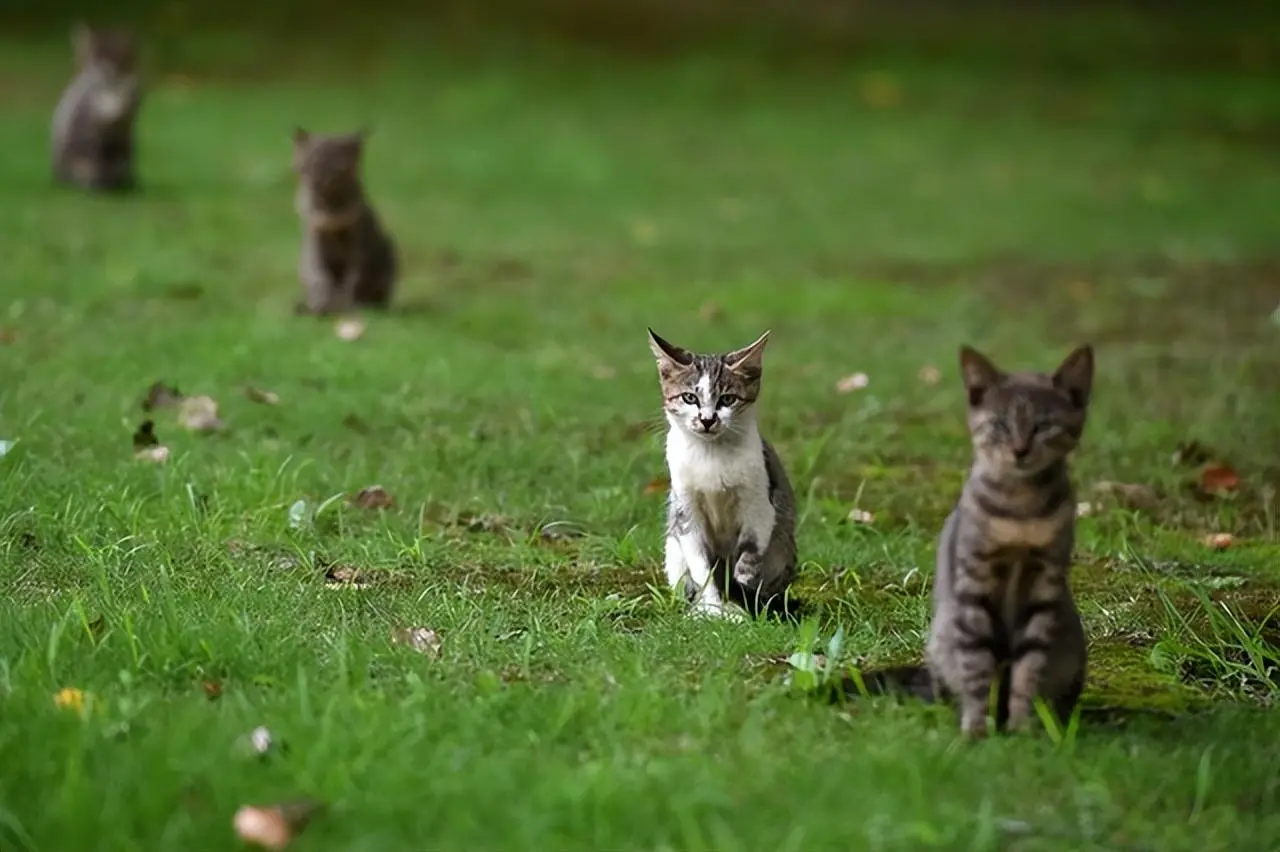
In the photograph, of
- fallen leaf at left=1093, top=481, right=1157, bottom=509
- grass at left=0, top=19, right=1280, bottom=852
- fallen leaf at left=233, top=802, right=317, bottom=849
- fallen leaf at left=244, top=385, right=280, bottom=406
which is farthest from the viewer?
fallen leaf at left=244, top=385, right=280, bottom=406

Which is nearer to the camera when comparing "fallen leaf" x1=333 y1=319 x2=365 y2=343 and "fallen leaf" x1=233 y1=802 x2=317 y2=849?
"fallen leaf" x1=233 y1=802 x2=317 y2=849

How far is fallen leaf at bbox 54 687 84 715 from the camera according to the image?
13.1 ft

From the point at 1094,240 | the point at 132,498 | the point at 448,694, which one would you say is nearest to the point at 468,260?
the point at 1094,240

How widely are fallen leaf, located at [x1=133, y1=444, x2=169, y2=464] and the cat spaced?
11.1 feet

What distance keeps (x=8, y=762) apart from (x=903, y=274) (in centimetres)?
925

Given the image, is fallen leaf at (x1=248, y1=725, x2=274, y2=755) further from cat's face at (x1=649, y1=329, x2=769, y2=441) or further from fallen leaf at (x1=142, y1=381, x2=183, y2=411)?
fallen leaf at (x1=142, y1=381, x2=183, y2=411)

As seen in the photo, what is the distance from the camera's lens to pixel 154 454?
264 inches

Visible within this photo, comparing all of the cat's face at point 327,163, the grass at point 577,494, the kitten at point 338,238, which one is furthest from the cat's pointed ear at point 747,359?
the cat's face at point 327,163

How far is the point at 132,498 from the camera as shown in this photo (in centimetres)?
613

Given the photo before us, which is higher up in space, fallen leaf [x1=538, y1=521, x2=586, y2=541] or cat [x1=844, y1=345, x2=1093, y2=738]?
cat [x1=844, y1=345, x2=1093, y2=738]

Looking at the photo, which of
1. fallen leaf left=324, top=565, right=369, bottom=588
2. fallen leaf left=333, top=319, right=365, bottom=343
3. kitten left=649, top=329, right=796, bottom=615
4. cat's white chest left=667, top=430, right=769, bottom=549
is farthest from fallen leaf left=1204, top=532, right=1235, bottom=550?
fallen leaf left=333, top=319, right=365, bottom=343

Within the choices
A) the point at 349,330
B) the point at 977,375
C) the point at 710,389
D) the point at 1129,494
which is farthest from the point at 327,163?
the point at 977,375

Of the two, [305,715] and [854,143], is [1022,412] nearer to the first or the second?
[305,715]

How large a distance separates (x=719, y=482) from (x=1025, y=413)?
1481mm
